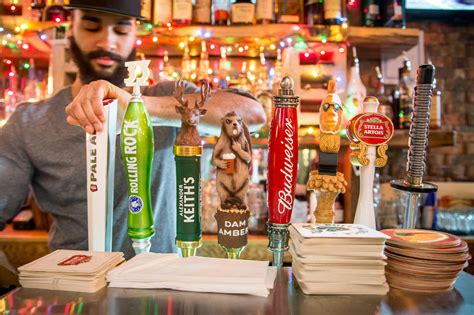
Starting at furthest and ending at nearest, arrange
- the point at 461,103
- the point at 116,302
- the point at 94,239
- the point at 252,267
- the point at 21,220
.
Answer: the point at 461,103
the point at 21,220
the point at 94,239
the point at 252,267
the point at 116,302

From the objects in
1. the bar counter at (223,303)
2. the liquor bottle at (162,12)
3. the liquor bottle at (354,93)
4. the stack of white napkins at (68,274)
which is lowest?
the bar counter at (223,303)

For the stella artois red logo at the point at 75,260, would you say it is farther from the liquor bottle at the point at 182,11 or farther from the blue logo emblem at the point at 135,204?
the liquor bottle at the point at 182,11

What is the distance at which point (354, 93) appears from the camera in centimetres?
246

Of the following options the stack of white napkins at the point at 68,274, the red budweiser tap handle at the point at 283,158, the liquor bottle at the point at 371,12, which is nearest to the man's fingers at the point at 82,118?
the stack of white napkins at the point at 68,274

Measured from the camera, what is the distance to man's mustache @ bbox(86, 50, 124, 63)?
1.73 m

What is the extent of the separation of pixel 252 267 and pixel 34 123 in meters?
1.20

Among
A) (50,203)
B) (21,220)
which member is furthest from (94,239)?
(21,220)

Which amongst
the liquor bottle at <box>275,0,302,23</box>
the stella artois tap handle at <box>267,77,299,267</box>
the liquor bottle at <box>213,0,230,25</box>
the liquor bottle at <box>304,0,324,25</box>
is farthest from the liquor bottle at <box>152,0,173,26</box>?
the stella artois tap handle at <box>267,77,299,267</box>

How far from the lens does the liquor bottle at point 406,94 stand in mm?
2451

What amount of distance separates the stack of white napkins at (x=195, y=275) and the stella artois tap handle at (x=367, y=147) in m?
0.27

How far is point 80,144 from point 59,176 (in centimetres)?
14

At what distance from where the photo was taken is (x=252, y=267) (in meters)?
0.84

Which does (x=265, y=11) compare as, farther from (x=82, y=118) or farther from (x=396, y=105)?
(x=82, y=118)

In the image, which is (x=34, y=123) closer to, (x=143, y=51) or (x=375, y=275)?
(x=143, y=51)
